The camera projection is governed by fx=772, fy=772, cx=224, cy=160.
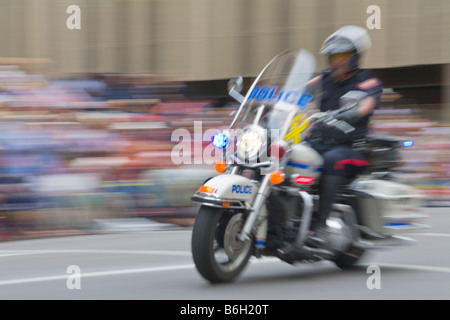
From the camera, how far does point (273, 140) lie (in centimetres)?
531

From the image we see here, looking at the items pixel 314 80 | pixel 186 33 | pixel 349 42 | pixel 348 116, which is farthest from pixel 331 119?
pixel 186 33

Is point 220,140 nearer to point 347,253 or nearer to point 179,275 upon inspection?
point 179,275

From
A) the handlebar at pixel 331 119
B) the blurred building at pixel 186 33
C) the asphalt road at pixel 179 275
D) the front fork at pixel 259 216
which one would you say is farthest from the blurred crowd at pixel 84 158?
the blurred building at pixel 186 33

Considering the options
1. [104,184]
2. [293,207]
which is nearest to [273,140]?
[293,207]

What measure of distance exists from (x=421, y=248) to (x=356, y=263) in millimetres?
1272

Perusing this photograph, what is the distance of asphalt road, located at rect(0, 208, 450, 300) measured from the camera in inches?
200

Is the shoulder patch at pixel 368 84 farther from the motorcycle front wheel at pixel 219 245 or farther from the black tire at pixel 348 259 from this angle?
the motorcycle front wheel at pixel 219 245

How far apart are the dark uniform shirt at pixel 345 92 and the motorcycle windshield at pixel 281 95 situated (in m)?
0.22

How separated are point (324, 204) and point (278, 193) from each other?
1.28ft

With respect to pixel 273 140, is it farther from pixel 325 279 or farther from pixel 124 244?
pixel 124 244

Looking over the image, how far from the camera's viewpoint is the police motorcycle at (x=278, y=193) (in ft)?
16.7

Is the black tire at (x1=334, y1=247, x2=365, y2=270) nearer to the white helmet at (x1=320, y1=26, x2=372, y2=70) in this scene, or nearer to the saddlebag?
the saddlebag

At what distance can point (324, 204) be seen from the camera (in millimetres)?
5520

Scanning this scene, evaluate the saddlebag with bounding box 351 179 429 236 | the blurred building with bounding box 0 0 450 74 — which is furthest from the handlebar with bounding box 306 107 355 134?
the blurred building with bounding box 0 0 450 74
